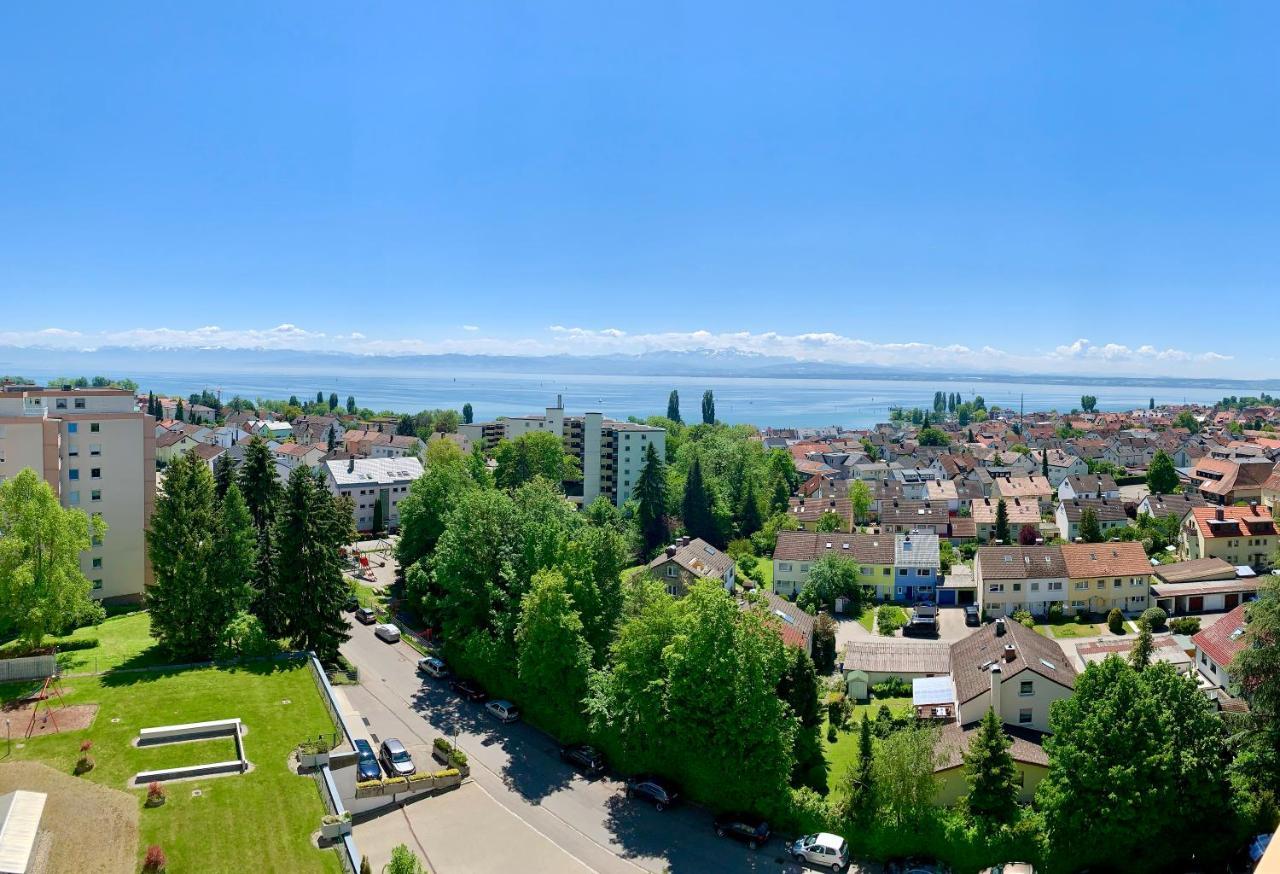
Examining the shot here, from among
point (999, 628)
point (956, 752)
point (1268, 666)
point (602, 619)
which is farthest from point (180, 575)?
point (1268, 666)

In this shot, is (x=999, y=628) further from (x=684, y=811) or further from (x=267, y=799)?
(x=267, y=799)

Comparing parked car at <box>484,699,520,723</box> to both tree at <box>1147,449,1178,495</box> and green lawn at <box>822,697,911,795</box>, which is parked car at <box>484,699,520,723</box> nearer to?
green lawn at <box>822,697,911,795</box>

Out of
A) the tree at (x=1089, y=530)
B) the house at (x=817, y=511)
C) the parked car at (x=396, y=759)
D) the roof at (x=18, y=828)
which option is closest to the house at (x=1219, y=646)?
the tree at (x=1089, y=530)

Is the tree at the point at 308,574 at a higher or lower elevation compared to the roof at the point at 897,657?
higher

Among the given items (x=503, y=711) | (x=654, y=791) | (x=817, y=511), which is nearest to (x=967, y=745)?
(x=654, y=791)

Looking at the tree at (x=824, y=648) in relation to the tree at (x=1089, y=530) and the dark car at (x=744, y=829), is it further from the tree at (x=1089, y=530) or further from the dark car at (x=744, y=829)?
the tree at (x=1089, y=530)

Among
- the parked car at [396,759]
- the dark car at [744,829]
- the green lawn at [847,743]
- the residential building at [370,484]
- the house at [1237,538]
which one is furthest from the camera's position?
the residential building at [370,484]
